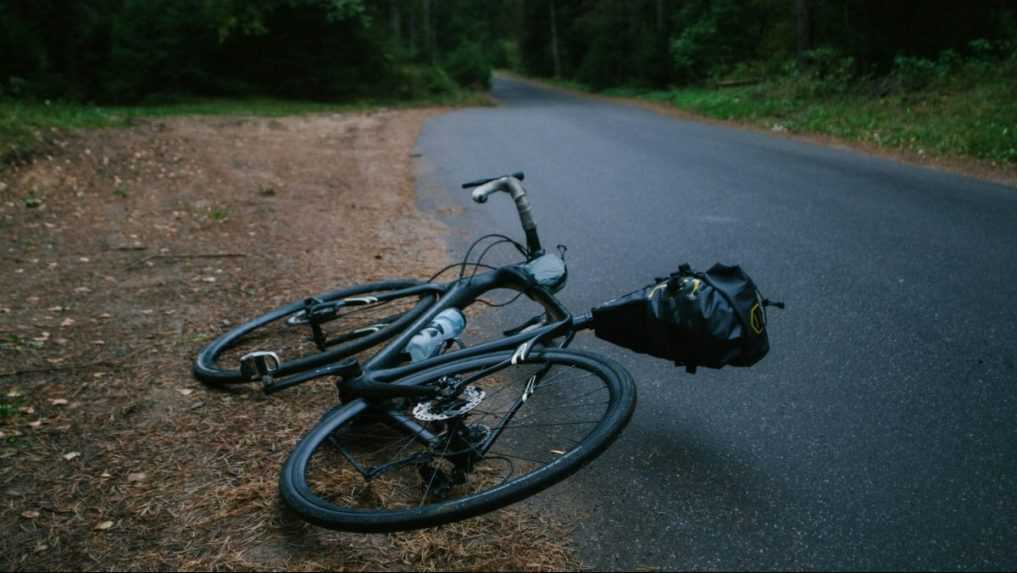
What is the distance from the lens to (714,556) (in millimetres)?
2387

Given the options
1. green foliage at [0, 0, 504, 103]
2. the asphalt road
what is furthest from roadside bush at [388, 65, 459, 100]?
the asphalt road

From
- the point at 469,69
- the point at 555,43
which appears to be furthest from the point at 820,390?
the point at 555,43

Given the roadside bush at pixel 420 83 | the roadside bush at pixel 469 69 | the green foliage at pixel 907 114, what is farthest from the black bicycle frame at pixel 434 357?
the roadside bush at pixel 469 69

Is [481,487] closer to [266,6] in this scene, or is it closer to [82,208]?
[82,208]

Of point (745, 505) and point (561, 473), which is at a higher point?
point (561, 473)

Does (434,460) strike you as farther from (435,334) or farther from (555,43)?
(555,43)

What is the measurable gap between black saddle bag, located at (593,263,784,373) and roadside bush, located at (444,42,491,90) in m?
35.7

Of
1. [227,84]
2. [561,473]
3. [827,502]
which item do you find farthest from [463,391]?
[227,84]

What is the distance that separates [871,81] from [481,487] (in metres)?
15.6

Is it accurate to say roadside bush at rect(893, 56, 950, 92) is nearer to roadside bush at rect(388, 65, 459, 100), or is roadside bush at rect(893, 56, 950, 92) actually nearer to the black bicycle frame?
the black bicycle frame

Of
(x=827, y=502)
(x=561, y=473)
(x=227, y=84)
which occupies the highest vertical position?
(x=227, y=84)

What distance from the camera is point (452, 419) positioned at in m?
2.70

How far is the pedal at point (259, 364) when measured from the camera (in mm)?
3178

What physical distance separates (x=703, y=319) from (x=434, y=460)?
126 cm
